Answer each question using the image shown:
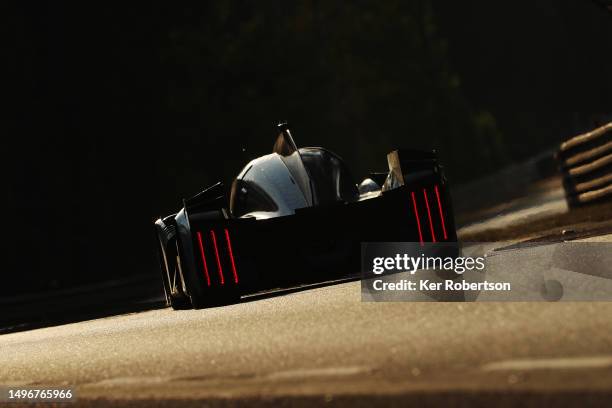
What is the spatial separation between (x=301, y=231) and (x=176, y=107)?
2420 centimetres

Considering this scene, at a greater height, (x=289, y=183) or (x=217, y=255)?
(x=289, y=183)

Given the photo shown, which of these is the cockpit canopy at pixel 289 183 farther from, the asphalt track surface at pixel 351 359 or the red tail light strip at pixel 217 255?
the asphalt track surface at pixel 351 359

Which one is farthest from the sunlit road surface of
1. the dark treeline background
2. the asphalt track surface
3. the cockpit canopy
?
the dark treeline background

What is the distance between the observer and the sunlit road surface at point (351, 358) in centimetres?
742

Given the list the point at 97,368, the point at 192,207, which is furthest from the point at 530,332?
the point at 192,207

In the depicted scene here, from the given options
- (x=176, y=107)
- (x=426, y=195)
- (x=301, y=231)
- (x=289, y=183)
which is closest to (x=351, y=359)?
(x=301, y=231)

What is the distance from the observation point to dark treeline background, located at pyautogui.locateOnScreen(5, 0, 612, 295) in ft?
111

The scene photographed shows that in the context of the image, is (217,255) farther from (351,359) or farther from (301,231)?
(351,359)

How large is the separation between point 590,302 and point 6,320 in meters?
15.0

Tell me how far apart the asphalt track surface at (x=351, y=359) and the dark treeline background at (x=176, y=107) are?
13.8 m

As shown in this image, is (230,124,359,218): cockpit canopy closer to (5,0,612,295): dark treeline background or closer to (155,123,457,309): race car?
(155,123,457,309): race car

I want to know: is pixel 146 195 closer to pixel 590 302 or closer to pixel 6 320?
pixel 6 320

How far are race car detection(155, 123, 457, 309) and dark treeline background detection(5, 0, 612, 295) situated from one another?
11.6 m

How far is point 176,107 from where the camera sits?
121 feet
